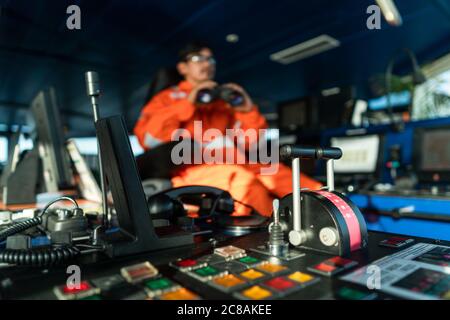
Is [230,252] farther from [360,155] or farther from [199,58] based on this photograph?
[360,155]

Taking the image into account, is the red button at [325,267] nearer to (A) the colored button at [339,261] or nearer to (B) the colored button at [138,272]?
(A) the colored button at [339,261]

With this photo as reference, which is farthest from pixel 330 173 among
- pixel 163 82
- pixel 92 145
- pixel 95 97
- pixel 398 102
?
pixel 398 102

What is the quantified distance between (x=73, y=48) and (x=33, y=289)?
4.30 meters

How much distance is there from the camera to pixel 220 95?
1.57 metres

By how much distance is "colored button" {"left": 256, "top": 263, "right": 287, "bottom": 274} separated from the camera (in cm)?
43

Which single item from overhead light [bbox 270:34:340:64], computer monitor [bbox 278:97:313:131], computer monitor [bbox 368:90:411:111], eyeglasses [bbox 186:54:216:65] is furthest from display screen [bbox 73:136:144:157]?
overhead light [bbox 270:34:340:64]

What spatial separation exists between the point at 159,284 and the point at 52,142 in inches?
38.2

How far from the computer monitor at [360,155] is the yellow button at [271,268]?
173 cm

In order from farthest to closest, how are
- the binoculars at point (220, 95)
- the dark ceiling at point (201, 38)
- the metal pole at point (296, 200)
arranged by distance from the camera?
the dark ceiling at point (201, 38)
the binoculars at point (220, 95)
the metal pole at point (296, 200)

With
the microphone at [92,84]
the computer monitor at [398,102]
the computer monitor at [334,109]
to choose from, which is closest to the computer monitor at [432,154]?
the computer monitor at [398,102]

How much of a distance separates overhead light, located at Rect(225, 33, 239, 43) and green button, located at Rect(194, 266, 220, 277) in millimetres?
3782

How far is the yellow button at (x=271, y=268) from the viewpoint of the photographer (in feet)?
1.42

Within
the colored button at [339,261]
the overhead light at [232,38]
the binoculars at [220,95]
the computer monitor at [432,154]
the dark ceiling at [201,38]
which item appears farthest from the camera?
the overhead light at [232,38]

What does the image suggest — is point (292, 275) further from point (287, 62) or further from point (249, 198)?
point (287, 62)
